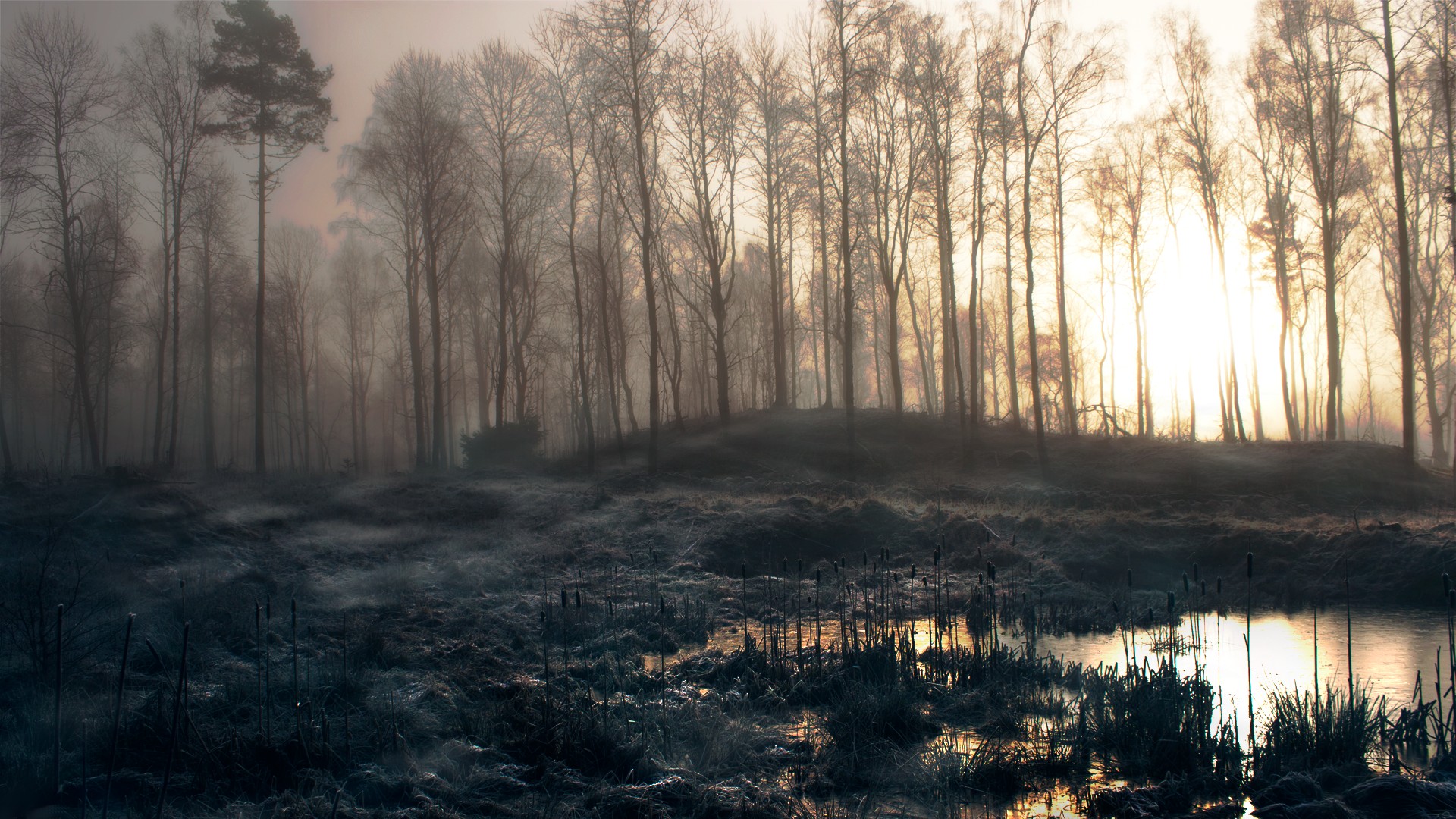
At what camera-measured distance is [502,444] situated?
26.7 metres

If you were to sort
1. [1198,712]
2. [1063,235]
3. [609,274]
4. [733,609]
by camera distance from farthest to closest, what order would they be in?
[609,274], [1063,235], [733,609], [1198,712]

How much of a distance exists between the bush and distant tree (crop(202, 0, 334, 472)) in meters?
6.07

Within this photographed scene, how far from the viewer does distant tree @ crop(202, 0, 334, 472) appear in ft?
77.7

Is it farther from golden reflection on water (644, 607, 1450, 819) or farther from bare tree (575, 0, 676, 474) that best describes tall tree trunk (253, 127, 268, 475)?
golden reflection on water (644, 607, 1450, 819)

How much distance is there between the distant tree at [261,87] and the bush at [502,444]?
6066mm

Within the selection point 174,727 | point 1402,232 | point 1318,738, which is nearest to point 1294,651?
point 1318,738

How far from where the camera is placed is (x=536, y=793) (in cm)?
503

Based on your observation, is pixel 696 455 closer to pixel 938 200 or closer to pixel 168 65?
pixel 938 200

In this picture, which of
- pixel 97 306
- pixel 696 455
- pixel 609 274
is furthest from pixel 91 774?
pixel 609 274

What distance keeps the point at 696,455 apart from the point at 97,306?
19.0 metres

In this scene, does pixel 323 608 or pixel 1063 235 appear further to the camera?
pixel 1063 235

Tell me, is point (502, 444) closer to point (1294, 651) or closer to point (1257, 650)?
point (1257, 650)

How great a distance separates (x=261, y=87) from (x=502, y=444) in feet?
42.0

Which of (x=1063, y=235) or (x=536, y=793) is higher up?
(x=1063, y=235)
